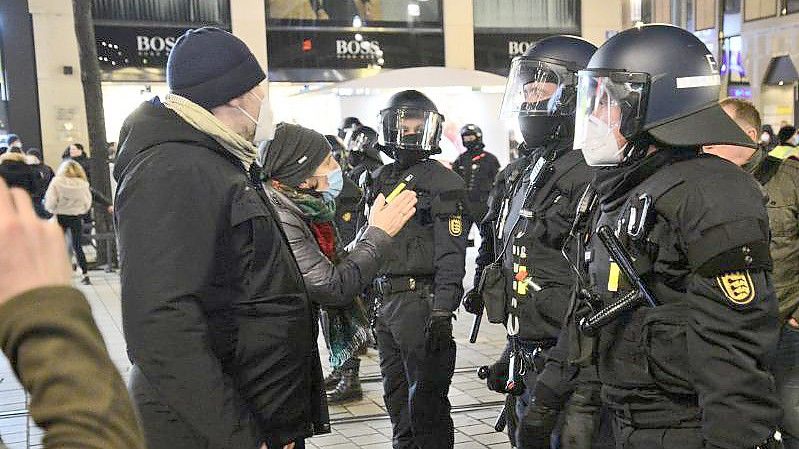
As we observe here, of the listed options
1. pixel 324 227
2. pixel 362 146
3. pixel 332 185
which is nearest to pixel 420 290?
pixel 332 185

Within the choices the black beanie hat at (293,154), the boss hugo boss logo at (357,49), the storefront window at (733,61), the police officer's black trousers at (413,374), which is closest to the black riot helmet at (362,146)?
the police officer's black trousers at (413,374)

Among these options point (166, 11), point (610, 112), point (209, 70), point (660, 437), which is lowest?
point (660, 437)

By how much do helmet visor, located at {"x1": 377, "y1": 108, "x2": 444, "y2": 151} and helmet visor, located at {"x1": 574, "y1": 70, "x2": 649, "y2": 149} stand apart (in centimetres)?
217

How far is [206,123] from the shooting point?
94.7 inches

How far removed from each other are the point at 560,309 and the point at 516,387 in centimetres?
45

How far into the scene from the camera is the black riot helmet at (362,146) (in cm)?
799

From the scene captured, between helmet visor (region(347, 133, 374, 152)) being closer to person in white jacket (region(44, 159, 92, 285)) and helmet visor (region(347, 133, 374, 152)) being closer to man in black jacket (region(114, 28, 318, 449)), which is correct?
person in white jacket (region(44, 159, 92, 285))

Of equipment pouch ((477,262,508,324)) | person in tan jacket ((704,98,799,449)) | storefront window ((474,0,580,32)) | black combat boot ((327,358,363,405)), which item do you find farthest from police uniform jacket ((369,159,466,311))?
storefront window ((474,0,580,32))

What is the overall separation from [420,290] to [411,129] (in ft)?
3.26

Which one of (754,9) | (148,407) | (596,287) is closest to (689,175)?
(596,287)

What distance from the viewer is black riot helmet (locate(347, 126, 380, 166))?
7992 millimetres

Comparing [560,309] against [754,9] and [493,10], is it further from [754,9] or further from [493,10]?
[754,9]

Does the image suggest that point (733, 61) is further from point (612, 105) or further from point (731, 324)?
point (731, 324)

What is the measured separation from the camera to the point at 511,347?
3982 mm
